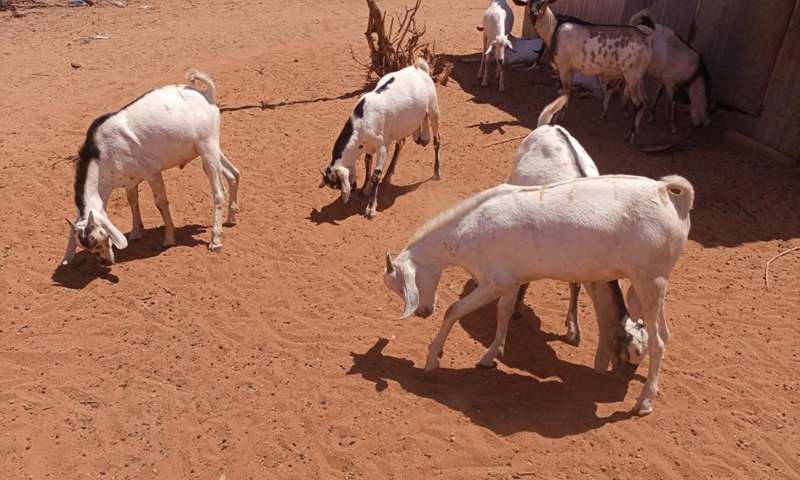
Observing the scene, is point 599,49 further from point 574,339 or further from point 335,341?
point 335,341

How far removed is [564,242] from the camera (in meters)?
5.07

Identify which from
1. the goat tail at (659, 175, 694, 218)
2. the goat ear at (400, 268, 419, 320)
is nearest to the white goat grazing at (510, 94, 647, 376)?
the goat tail at (659, 175, 694, 218)

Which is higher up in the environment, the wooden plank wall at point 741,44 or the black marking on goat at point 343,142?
the wooden plank wall at point 741,44

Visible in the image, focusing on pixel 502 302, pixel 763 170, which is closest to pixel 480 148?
pixel 763 170

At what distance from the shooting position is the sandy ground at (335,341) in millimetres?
4965

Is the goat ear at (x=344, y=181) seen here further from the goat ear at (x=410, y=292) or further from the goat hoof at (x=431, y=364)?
the goat hoof at (x=431, y=364)

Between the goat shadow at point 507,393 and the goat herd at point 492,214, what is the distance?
187 mm

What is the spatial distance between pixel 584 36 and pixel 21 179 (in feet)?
32.2

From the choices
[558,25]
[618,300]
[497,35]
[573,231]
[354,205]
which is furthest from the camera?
[497,35]

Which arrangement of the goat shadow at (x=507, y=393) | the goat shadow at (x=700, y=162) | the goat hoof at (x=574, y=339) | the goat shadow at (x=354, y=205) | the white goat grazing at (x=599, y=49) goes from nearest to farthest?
the goat shadow at (x=507, y=393)
the goat hoof at (x=574, y=339)
the goat shadow at (x=700, y=162)
the goat shadow at (x=354, y=205)
the white goat grazing at (x=599, y=49)

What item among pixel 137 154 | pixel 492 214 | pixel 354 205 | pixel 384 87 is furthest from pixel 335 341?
pixel 384 87

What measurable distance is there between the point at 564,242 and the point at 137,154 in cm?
511

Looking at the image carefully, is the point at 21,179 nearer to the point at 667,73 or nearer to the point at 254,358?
the point at 254,358

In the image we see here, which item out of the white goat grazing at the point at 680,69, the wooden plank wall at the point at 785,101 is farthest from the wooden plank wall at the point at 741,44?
the white goat grazing at the point at 680,69
